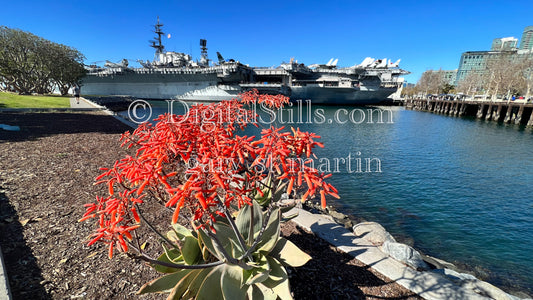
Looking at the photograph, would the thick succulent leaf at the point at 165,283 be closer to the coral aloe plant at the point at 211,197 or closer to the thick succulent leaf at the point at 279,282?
the coral aloe plant at the point at 211,197

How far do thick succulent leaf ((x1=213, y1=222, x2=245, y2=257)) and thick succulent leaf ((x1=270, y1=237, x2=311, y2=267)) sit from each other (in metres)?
0.59

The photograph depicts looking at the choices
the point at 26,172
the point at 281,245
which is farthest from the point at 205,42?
the point at 281,245

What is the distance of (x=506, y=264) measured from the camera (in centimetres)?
616

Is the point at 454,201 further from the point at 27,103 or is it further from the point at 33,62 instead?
the point at 33,62

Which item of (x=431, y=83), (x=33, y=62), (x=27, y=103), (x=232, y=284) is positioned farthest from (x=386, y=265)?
(x=431, y=83)

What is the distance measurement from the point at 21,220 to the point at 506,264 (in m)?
11.8

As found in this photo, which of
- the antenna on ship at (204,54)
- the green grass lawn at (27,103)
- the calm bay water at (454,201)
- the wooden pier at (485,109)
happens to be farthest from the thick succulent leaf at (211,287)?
the antenna on ship at (204,54)

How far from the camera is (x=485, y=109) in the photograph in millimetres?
44625

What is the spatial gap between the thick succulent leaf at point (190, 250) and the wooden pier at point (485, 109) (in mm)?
47313

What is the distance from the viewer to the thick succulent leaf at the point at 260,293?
8.60 ft

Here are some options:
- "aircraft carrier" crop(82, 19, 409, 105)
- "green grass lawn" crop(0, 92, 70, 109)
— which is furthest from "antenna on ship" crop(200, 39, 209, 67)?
"green grass lawn" crop(0, 92, 70, 109)

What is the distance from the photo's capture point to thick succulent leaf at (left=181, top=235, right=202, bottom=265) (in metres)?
2.75

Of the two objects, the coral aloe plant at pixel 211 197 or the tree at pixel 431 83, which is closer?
the coral aloe plant at pixel 211 197

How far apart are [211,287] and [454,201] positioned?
11.0 metres
